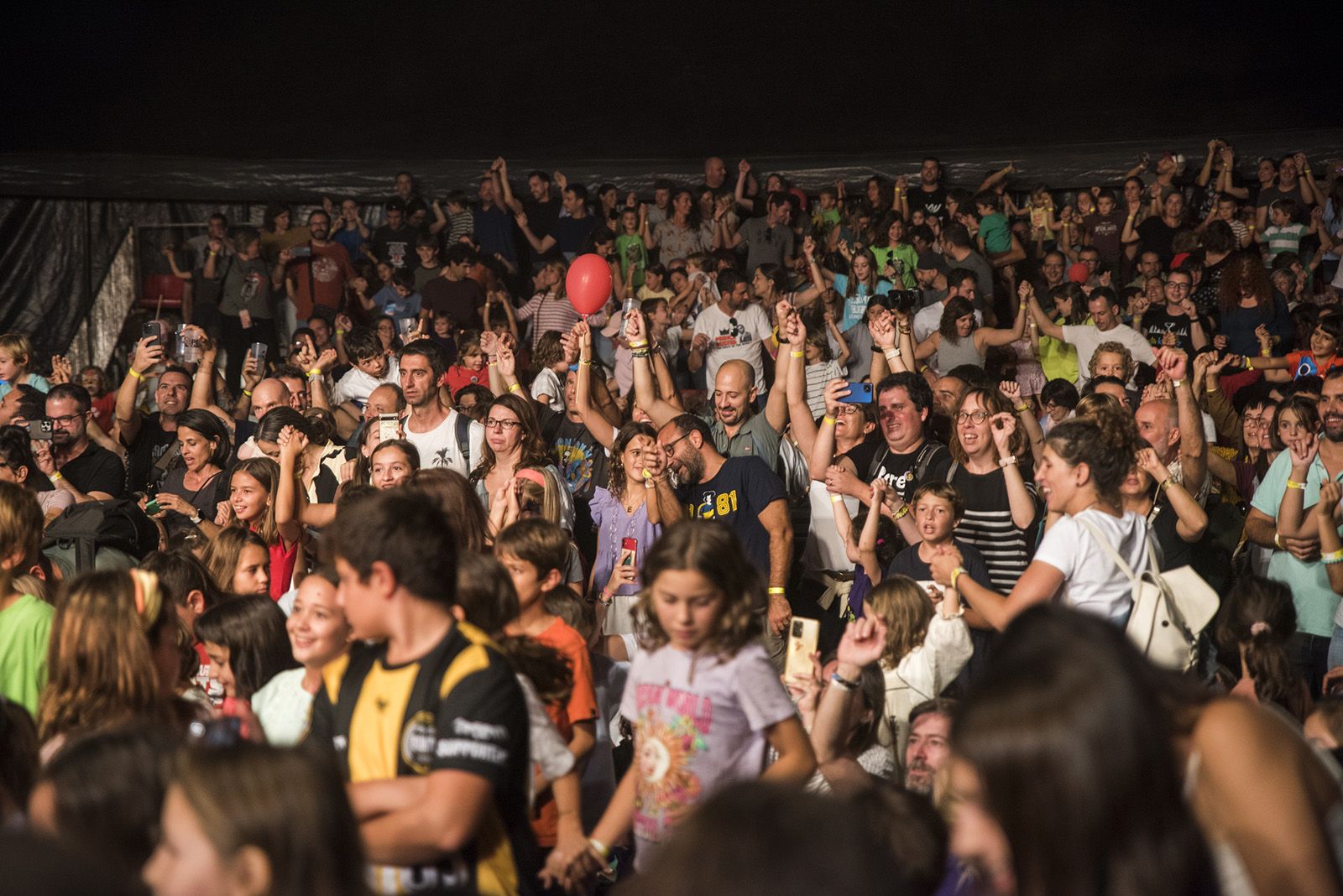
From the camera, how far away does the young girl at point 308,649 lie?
3.70m

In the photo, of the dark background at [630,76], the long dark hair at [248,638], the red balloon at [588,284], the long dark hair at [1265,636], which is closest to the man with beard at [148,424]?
the red balloon at [588,284]

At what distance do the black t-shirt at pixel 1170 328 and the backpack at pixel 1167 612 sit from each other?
5.83m

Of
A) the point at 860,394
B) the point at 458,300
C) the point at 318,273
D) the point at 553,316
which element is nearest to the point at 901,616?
the point at 860,394

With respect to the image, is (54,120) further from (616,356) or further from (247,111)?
(616,356)

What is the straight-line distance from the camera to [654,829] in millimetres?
3291

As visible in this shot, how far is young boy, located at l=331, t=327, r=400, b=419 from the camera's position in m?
8.84

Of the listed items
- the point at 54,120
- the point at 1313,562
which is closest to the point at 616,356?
the point at 1313,562

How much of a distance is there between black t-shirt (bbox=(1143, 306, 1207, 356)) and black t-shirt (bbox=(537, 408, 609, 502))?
15.4 feet

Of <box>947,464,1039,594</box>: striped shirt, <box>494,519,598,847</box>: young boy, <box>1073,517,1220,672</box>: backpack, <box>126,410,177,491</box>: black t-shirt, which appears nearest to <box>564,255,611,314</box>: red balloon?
<box>126,410,177,491</box>: black t-shirt

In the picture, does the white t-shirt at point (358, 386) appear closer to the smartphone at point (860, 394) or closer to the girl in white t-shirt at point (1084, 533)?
the smartphone at point (860, 394)

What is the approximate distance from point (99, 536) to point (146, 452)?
9.44ft

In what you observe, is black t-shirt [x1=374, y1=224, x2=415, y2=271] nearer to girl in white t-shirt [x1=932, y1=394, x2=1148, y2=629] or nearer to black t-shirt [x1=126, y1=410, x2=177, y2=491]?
black t-shirt [x1=126, y1=410, x2=177, y2=491]

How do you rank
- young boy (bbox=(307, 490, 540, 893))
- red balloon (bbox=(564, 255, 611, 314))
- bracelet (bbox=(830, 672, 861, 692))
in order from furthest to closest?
red balloon (bbox=(564, 255, 611, 314)), bracelet (bbox=(830, 672, 861, 692)), young boy (bbox=(307, 490, 540, 893))

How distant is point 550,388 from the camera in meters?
8.72
